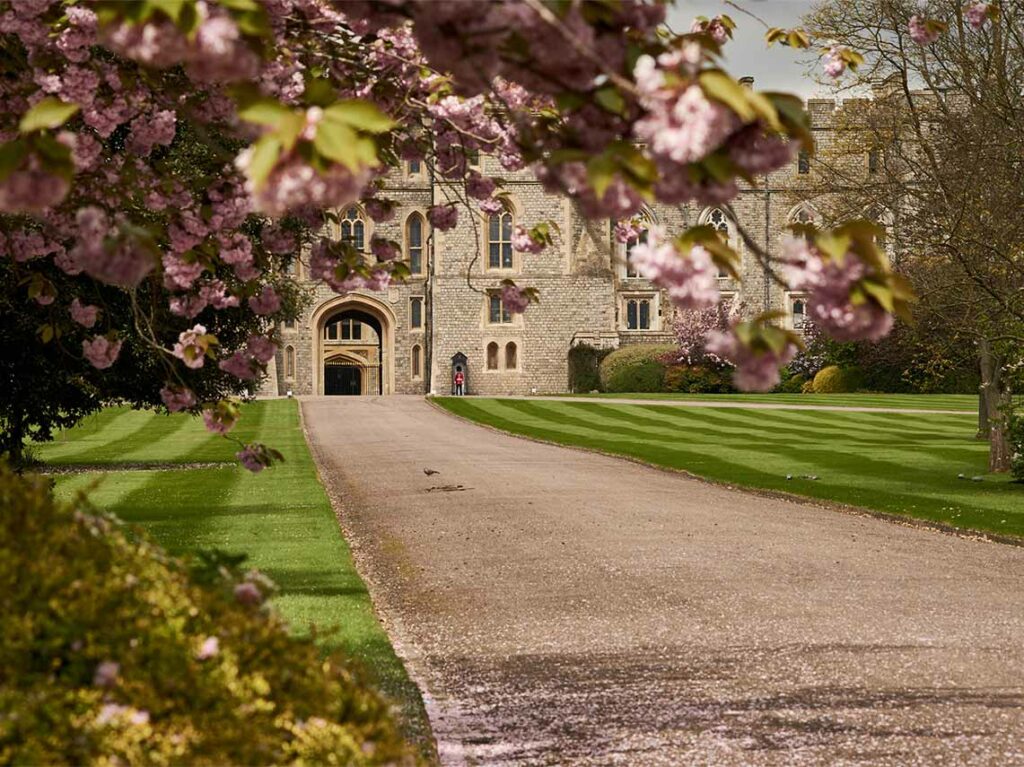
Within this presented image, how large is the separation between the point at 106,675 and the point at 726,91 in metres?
2.02

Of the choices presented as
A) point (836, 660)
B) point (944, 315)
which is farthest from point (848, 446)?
point (836, 660)

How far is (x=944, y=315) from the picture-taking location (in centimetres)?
1953

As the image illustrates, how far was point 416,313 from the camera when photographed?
64.1m

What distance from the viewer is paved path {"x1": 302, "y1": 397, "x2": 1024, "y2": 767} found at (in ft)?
19.9

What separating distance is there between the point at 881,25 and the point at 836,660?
40.6ft

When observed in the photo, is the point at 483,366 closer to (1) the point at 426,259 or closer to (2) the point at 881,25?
(1) the point at 426,259

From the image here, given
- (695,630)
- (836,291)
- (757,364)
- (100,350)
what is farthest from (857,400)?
(757,364)

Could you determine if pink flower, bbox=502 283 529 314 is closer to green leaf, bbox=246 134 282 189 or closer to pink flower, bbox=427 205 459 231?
pink flower, bbox=427 205 459 231

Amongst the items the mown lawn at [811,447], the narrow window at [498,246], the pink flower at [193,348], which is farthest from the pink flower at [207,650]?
the narrow window at [498,246]

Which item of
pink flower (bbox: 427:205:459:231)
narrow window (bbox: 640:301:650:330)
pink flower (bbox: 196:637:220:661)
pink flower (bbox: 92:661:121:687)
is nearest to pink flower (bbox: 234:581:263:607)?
pink flower (bbox: 196:637:220:661)

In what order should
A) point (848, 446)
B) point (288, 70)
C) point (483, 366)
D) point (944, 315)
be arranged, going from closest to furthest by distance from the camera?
Answer: 1. point (288, 70)
2. point (944, 315)
3. point (848, 446)
4. point (483, 366)

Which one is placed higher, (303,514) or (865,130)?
(865,130)

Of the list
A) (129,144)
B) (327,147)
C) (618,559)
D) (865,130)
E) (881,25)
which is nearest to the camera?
(327,147)

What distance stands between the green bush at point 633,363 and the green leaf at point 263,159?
5395 cm
